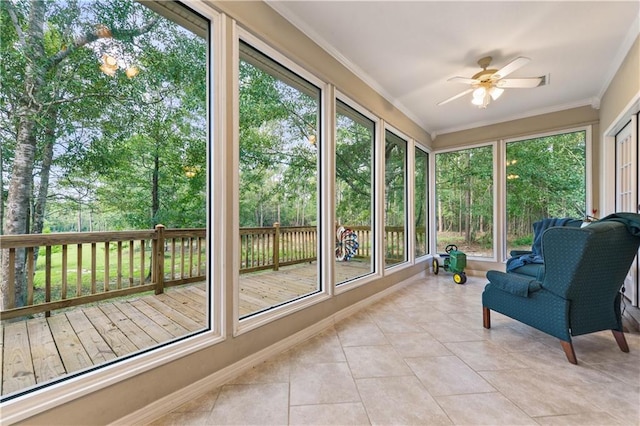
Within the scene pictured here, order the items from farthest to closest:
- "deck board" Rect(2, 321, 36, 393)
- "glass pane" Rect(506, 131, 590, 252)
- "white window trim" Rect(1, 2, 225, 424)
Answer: "glass pane" Rect(506, 131, 590, 252), "deck board" Rect(2, 321, 36, 393), "white window trim" Rect(1, 2, 225, 424)

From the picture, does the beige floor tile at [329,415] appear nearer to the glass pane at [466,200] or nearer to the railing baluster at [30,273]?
the railing baluster at [30,273]

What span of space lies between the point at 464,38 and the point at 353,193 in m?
1.93

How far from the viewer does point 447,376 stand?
1.85 m

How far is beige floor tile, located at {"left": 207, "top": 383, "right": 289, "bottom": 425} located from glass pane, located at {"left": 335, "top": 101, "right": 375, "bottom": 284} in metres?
1.44

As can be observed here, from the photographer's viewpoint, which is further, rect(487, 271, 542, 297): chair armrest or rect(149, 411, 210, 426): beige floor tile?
rect(487, 271, 542, 297): chair armrest

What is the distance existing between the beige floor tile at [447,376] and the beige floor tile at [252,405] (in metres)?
0.94

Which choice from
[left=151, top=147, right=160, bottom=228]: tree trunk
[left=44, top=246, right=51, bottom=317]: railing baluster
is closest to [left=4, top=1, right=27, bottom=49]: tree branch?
[left=151, top=147, right=160, bottom=228]: tree trunk

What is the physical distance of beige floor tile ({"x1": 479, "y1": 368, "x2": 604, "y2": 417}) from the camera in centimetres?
153

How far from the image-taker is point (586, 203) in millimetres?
4031

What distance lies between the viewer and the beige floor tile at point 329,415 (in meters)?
1.44

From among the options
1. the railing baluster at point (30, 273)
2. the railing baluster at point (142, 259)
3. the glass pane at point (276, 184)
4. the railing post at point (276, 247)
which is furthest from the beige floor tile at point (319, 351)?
the railing baluster at point (30, 273)

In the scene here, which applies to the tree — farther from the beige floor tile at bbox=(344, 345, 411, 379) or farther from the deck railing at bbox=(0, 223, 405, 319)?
the beige floor tile at bbox=(344, 345, 411, 379)

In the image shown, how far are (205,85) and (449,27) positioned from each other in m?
2.23

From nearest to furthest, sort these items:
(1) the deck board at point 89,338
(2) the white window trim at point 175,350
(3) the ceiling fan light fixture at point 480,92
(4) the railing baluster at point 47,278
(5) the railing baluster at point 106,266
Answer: (2) the white window trim at point 175,350
(4) the railing baluster at point 47,278
(1) the deck board at point 89,338
(5) the railing baluster at point 106,266
(3) the ceiling fan light fixture at point 480,92
